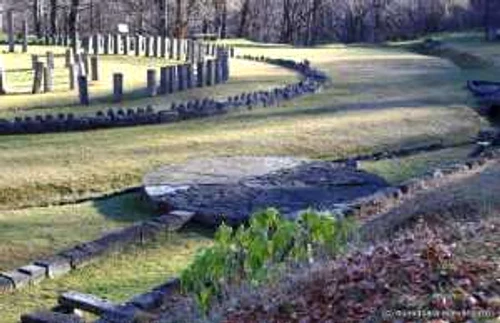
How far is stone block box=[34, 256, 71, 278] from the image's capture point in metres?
8.72

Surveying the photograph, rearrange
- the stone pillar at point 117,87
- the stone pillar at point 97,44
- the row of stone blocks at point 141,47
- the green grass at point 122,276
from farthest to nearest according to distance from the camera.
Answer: the row of stone blocks at point 141,47, the stone pillar at point 97,44, the stone pillar at point 117,87, the green grass at point 122,276

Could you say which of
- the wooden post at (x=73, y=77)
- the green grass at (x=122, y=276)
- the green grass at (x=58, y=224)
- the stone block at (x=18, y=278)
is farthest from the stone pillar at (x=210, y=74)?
the stone block at (x=18, y=278)

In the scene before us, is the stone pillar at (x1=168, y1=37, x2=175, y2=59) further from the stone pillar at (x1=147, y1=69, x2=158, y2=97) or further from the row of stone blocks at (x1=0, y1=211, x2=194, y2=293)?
the row of stone blocks at (x1=0, y1=211, x2=194, y2=293)

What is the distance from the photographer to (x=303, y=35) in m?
58.8

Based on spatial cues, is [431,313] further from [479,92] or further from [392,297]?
[479,92]

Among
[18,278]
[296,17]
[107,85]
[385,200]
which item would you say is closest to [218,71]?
[107,85]

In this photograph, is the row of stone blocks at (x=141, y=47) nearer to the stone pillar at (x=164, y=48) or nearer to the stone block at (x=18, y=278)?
the stone pillar at (x=164, y=48)

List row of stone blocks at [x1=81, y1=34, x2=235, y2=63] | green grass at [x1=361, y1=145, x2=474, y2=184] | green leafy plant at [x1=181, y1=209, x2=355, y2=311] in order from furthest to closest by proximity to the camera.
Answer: row of stone blocks at [x1=81, y1=34, x2=235, y2=63] < green grass at [x1=361, y1=145, x2=474, y2=184] < green leafy plant at [x1=181, y1=209, x2=355, y2=311]

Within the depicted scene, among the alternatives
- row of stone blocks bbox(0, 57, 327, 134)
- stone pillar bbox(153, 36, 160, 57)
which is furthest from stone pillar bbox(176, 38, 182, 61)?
row of stone blocks bbox(0, 57, 327, 134)

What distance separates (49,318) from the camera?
23.4 ft

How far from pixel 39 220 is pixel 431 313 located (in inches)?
267

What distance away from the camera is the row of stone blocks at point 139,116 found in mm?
16031

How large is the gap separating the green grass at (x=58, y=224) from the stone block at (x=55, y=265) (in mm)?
576

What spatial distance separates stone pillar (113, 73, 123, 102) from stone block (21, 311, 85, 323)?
12.8 metres
